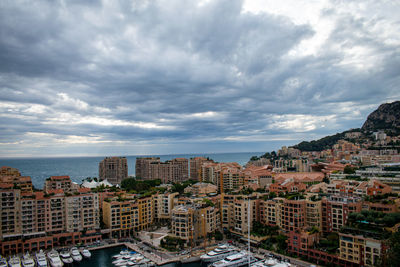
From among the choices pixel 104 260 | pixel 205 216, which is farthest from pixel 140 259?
pixel 205 216

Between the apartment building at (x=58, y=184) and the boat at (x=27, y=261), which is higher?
the apartment building at (x=58, y=184)

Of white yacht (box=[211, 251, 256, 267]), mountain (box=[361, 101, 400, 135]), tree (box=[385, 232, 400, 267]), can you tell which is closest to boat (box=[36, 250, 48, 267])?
white yacht (box=[211, 251, 256, 267])

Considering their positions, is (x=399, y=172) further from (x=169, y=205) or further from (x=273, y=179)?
(x=169, y=205)

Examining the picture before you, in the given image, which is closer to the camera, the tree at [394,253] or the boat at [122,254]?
the tree at [394,253]

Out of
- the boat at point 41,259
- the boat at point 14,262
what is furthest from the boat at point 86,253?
the boat at point 14,262

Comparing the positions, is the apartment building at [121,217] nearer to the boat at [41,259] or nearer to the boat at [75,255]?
the boat at [75,255]

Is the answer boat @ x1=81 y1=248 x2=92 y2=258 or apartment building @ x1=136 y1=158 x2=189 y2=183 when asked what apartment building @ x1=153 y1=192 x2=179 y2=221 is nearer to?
boat @ x1=81 y1=248 x2=92 y2=258
